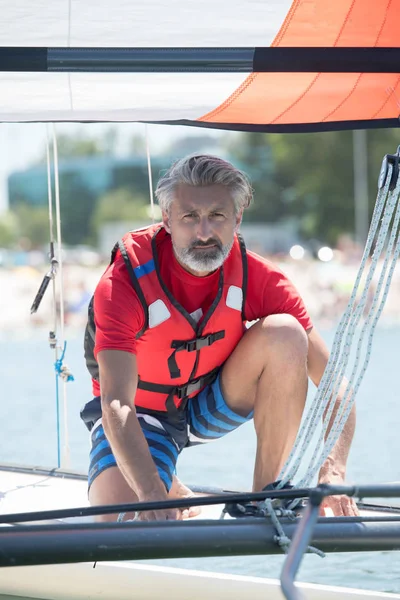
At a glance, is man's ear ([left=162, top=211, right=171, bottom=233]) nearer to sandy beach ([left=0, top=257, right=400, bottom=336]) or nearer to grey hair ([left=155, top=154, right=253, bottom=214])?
grey hair ([left=155, top=154, right=253, bottom=214])

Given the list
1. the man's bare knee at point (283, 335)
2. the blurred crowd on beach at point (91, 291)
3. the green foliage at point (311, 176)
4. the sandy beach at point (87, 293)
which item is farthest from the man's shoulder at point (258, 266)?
the green foliage at point (311, 176)

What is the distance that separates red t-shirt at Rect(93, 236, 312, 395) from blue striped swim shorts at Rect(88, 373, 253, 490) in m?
0.23

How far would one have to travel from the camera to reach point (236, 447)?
6777 mm

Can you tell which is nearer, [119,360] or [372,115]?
[119,360]

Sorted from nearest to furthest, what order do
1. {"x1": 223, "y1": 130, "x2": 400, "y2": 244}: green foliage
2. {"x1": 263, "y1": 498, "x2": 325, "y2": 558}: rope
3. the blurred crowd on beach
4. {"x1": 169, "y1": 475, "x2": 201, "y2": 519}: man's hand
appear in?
{"x1": 263, "y1": 498, "x2": 325, "y2": 558}: rope < {"x1": 169, "y1": 475, "x2": 201, "y2": 519}: man's hand < the blurred crowd on beach < {"x1": 223, "y1": 130, "x2": 400, "y2": 244}: green foliage

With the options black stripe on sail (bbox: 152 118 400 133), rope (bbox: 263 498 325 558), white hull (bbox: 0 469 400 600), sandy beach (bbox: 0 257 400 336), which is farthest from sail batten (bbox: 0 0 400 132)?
sandy beach (bbox: 0 257 400 336)

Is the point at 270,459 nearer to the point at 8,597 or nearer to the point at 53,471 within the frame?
the point at 8,597

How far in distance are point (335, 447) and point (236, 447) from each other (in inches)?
173

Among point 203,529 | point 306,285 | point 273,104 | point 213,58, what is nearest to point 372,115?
point 273,104

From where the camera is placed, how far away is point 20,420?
827cm

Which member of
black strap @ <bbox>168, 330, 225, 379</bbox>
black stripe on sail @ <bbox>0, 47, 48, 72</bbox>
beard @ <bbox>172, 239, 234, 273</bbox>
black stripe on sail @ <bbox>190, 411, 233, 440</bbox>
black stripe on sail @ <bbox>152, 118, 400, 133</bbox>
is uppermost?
black stripe on sail @ <bbox>152, 118, 400, 133</bbox>

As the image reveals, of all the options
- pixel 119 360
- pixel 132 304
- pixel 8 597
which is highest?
pixel 132 304

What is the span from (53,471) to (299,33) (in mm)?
1804

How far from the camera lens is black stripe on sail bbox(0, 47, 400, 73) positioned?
2.13 metres
